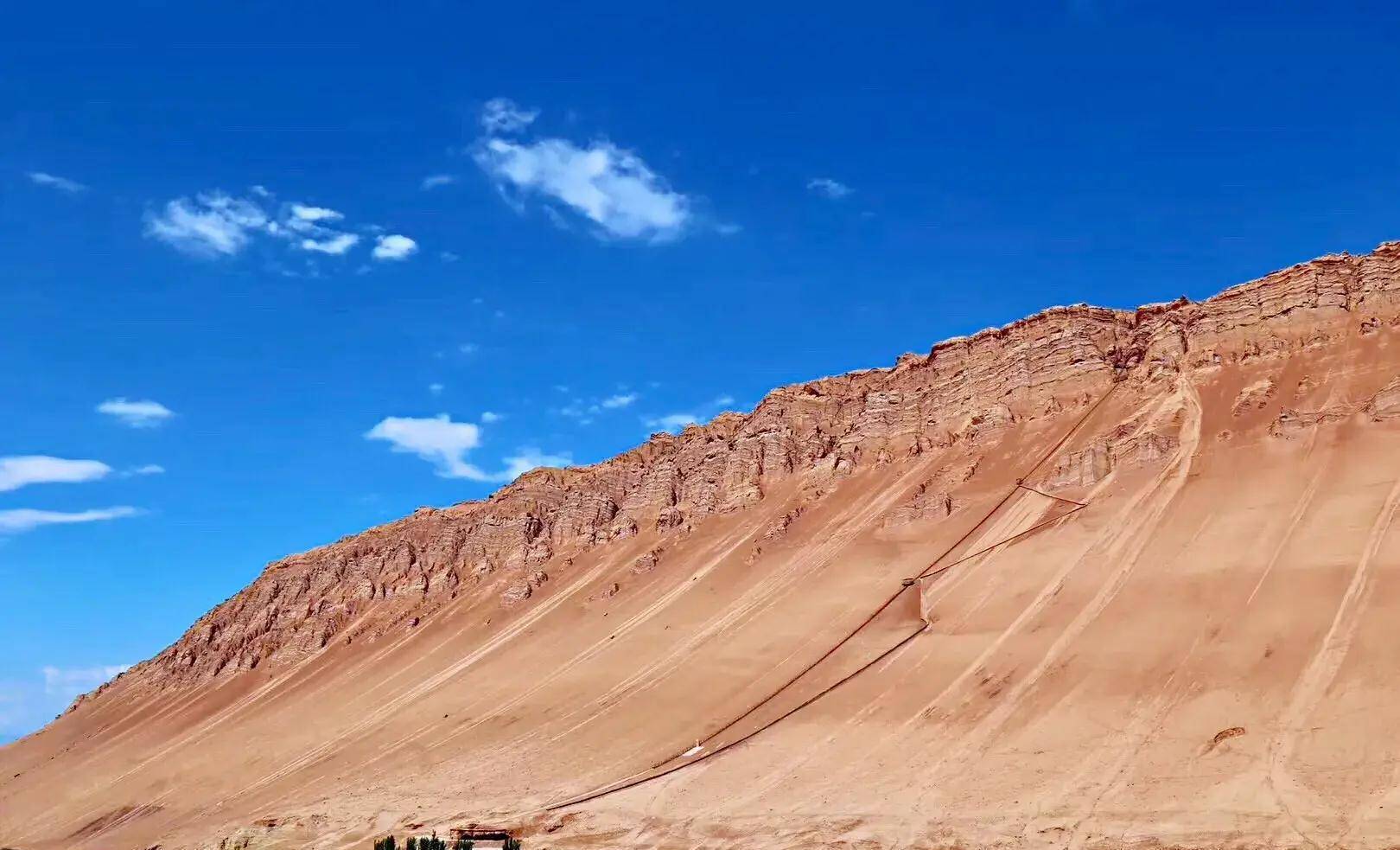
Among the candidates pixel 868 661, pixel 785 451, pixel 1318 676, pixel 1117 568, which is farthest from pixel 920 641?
pixel 785 451

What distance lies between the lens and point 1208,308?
4462 centimetres

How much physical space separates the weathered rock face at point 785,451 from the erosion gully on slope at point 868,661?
6.34ft

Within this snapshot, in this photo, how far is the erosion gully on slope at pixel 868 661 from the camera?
33312mm

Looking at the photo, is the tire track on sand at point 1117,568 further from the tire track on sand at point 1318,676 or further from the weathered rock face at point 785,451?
the tire track on sand at point 1318,676

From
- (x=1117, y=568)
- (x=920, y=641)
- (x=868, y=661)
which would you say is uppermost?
(x=1117, y=568)

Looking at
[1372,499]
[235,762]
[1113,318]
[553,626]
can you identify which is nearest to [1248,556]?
[1372,499]

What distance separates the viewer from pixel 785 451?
189ft

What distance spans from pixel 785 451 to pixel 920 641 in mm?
22390

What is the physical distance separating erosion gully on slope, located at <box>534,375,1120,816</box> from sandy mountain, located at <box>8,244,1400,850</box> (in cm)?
17

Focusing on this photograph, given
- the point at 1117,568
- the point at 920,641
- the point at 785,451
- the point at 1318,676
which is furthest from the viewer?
the point at 785,451

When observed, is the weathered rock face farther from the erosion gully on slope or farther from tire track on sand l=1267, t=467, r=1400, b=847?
tire track on sand l=1267, t=467, r=1400, b=847

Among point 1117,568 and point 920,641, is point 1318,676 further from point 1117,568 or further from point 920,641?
point 920,641

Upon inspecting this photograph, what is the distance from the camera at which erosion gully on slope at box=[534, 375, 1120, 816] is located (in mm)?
33312

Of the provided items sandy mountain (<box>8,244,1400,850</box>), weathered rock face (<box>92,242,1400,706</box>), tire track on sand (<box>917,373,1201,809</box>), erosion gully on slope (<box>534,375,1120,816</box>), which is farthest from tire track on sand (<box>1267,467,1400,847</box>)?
erosion gully on slope (<box>534,375,1120,816</box>)
